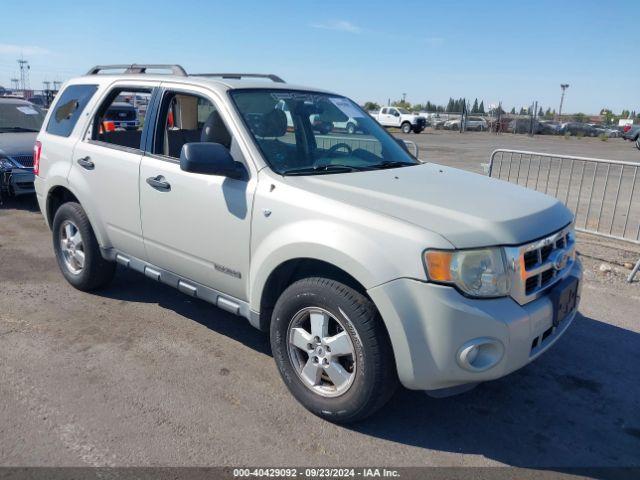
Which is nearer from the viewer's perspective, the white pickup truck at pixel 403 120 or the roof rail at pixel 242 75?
the roof rail at pixel 242 75

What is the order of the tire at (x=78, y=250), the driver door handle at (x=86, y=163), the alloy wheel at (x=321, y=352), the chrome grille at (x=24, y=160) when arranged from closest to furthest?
the alloy wheel at (x=321, y=352)
the driver door handle at (x=86, y=163)
the tire at (x=78, y=250)
the chrome grille at (x=24, y=160)

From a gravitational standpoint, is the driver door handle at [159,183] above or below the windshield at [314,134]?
below

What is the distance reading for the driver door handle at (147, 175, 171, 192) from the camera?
3973 mm

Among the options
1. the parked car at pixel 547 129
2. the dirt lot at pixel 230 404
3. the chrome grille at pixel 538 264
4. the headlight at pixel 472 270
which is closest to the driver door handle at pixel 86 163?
the dirt lot at pixel 230 404

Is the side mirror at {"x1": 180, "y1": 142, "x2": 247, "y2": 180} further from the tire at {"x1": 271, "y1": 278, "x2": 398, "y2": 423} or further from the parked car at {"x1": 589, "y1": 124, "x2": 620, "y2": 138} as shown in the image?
the parked car at {"x1": 589, "y1": 124, "x2": 620, "y2": 138}

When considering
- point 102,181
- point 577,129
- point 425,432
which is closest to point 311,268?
point 425,432

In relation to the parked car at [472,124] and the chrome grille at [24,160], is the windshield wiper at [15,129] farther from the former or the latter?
the parked car at [472,124]

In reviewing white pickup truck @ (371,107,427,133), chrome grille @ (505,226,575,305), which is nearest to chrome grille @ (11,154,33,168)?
chrome grille @ (505,226,575,305)

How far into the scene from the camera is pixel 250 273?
11.5 ft

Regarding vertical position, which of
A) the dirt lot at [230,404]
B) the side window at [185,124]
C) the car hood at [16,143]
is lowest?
the dirt lot at [230,404]

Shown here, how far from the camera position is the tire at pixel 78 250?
15.9 ft

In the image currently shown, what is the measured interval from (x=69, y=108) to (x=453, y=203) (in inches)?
149

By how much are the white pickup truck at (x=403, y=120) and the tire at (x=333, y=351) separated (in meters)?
38.2

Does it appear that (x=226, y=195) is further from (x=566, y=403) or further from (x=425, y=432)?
(x=566, y=403)
